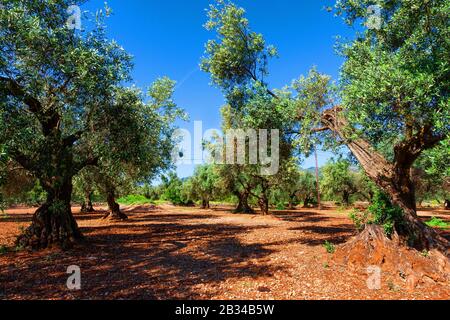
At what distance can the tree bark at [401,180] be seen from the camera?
36.4 ft

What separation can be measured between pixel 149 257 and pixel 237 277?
17.2 feet

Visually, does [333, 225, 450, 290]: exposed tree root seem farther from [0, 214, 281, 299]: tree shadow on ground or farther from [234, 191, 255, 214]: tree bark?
[234, 191, 255, 214]: tree bark

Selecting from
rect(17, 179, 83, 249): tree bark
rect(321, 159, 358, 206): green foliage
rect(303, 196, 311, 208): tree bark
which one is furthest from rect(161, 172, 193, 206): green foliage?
rect(17, 179, 83, 249): tree bark

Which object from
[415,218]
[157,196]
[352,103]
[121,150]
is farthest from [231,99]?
[157,196]

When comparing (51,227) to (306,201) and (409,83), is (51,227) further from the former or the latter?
(306,201)

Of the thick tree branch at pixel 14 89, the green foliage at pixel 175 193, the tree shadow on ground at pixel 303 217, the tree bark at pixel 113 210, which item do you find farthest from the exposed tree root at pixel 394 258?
the green foliage at pixel 175 193

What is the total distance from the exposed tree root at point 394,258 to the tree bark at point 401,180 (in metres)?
0.69

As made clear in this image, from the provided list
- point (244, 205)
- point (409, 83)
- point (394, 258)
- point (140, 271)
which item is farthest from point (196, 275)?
point (244, 205)

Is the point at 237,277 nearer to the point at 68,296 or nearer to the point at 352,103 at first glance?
the point at 68,296

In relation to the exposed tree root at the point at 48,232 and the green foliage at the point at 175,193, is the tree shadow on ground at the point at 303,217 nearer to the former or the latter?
the exposed tree root at the point at 48,232

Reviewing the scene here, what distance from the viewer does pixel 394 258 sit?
988 cm

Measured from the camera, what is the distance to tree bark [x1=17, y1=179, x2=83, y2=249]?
1452 cm

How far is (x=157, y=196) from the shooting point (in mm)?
128750

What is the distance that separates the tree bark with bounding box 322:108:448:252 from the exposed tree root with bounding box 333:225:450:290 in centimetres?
69
